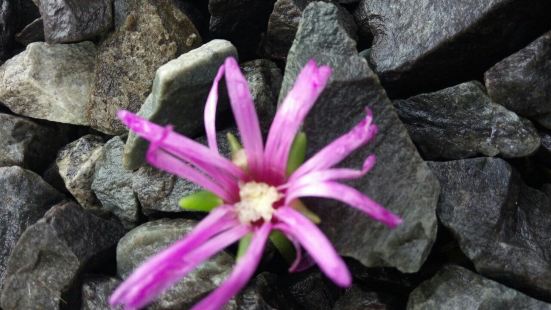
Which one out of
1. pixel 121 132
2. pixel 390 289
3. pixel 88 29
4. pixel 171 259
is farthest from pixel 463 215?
pixel 88 29

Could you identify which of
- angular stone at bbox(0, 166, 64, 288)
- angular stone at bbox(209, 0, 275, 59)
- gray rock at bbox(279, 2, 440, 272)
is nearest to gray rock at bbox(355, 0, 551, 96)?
gray rock at bbox(279, 2, 440, 272)

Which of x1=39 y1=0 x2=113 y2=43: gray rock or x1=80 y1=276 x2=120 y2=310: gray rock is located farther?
x1=39 y1=0 x2=113 y2=43: gray rock

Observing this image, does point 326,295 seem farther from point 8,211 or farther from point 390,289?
point 8,211

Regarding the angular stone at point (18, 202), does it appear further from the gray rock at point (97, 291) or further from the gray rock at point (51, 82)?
the gray rock at point (97, 291)

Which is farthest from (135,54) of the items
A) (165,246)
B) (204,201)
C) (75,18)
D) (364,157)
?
(364,157)

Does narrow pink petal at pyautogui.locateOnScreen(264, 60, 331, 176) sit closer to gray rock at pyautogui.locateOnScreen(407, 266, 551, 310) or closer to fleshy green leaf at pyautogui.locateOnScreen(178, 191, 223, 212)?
fleshy green leaf at pyautogui.locateOnScreen(178, 191, 223, 212)
